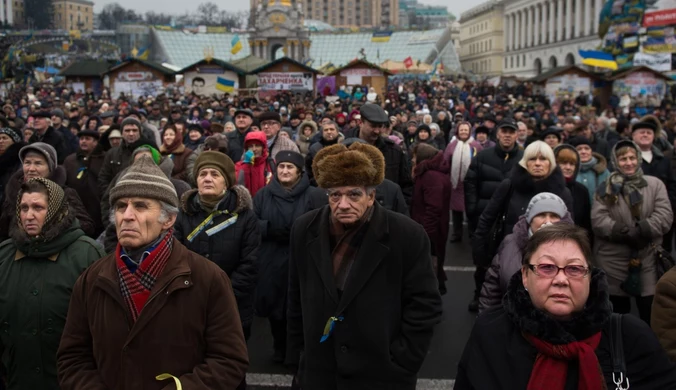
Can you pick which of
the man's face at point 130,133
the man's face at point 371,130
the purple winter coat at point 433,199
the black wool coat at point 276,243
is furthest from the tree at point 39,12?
the black wool coat at point 276,243

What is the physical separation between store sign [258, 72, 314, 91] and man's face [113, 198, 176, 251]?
20354mm

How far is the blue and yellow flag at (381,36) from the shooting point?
79.3 meters

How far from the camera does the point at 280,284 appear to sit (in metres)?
4.82

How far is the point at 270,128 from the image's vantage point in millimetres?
7445

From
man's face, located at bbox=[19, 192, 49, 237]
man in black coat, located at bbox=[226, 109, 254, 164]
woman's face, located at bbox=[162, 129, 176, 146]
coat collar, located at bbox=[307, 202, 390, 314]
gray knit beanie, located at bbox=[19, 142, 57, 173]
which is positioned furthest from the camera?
man in black coat, located at bbox=[226, 109, 254, 164]

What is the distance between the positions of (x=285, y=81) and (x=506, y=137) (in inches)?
664

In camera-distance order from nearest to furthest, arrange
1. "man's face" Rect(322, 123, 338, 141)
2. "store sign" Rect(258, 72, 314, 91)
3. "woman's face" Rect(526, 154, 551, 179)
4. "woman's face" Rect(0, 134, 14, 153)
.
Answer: "woman's face" Rect(526, 154, 551, 179)
"woman's face" Rect(0, 134, 14, 153)
"man's face" Rect(322, 123, 338, 141)
"store sign" Rect(258, 72, 314, 91)

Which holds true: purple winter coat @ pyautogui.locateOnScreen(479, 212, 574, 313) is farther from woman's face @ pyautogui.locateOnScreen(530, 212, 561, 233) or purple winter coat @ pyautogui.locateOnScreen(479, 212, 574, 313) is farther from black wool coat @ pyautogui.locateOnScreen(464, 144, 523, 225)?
black wool coat @ pyautogui.locateOnScreen(464, 144, 523, 225)

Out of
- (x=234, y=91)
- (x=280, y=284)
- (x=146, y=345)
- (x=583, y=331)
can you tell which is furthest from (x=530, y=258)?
(x=234, y=91)

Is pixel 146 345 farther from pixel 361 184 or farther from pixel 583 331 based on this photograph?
pixel 583 331

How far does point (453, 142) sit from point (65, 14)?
155012mm

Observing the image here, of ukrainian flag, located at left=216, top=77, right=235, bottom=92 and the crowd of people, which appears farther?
ukrainian flag, located at left=216, top=77, right=235, bottom=92

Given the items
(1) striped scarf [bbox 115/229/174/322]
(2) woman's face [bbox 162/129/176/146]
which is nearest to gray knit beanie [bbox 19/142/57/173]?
(2) woman's face [bbox 162/129/176/146]

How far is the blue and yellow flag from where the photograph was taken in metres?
79.3
